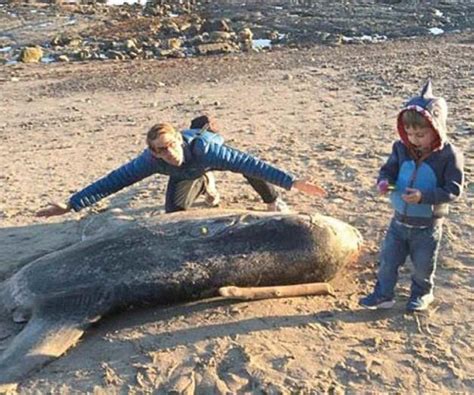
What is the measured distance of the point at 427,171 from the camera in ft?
17.0

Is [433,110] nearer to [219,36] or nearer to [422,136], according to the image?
[422,136]

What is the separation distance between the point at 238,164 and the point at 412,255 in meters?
1.67

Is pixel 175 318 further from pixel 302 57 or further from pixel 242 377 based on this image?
pixel 302 57

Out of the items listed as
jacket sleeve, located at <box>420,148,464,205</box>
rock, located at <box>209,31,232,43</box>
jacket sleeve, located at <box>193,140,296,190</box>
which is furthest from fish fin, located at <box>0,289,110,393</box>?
rock, located at <box>209,31,232,43</box>

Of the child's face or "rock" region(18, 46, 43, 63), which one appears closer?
the child's face

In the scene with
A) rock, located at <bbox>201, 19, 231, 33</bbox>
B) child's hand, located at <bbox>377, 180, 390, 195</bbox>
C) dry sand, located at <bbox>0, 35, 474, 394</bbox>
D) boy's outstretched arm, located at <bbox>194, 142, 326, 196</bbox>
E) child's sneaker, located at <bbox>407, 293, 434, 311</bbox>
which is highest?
child's hand, located at <bbox>377, 180, 390, 195</bbox>

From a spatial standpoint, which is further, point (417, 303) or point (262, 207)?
point (262, 207)

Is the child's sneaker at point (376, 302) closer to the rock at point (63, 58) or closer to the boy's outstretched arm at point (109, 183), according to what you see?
the boy's outstretched arm at point (109, 183)

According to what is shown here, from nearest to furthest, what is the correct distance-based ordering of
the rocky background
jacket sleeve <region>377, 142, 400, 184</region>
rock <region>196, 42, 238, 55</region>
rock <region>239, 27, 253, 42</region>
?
jacket sleeve <region>377, 142, 400, 184</region>, rock <region>196, 42, 238, 55</region>, the rocky background, rock <region>239, 27, 253, 42</region>

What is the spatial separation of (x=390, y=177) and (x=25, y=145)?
824 cm

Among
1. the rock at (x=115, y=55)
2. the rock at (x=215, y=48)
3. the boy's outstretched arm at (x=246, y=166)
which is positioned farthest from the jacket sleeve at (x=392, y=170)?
the rock at (x=115, y=55)

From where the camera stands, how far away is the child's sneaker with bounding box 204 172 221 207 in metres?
7.50

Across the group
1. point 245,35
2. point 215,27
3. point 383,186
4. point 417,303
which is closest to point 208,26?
point 215,27

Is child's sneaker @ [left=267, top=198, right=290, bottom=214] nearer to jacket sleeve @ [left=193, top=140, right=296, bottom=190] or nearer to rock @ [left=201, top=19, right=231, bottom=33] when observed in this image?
jacket sleeve @ [left=193, top=140, right=296, bottom=190]
